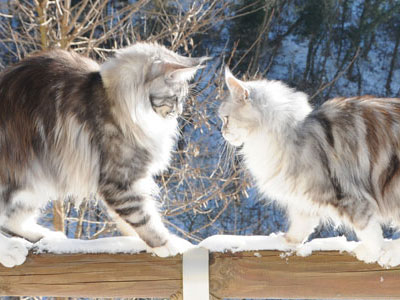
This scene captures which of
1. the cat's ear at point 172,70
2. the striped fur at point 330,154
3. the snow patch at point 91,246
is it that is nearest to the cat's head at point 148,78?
the cat's ear at point 172,70

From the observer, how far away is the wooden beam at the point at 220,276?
2188 millimetres

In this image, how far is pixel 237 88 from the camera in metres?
2.44

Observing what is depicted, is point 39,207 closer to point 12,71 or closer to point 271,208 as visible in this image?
point 12,71

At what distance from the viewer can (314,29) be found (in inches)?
404

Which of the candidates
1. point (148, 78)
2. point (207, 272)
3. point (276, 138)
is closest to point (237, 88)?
point (276, 138)

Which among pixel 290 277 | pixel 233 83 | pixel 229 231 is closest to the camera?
pixel 290 277

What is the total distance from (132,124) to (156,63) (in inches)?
11.8

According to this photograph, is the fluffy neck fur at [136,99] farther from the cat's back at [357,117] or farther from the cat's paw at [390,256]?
the cat's paw at [390,256]

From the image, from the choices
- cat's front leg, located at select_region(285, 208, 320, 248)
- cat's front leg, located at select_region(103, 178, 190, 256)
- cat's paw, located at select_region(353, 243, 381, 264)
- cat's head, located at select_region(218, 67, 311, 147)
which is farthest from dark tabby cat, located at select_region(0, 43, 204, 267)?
cat's paw, located at select_region(353, 243, 381, 264)

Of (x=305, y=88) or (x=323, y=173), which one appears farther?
(x=305, y=88)

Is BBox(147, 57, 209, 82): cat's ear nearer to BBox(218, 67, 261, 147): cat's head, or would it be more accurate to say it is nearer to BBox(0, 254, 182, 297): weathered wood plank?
BBox(218, 67, 261, 147): cat's head

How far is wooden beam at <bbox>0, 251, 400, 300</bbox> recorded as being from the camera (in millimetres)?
2188

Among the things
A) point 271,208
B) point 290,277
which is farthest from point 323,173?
point 271,208

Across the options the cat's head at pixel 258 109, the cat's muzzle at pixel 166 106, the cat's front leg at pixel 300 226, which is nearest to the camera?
the cat's head at pixel 258 109
